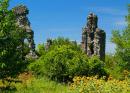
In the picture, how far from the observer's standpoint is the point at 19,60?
68.3ft

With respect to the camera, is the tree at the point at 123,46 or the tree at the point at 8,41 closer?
the tree at the point at 8,41

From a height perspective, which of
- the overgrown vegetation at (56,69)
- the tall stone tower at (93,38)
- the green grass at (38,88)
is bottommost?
the green grass at (38,88)

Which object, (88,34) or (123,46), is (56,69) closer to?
(123,46)

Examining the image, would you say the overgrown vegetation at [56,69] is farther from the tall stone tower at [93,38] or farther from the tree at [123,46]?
the tall stone tower at [93,38]

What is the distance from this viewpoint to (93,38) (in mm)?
43469

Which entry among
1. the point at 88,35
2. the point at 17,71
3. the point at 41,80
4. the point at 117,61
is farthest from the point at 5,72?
the point at 88,35

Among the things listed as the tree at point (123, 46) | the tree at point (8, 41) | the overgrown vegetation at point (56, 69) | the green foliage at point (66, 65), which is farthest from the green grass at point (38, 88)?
the tree at point (123, 46)

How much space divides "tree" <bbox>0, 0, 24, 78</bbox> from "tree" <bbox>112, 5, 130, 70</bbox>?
13.4 m

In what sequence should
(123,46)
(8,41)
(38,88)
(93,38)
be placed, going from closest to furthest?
1. (8,41)
2. (38,88)
3. (123,46)
4. (93,38)

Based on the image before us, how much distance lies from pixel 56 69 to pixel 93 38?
17405 mm

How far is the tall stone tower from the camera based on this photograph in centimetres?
3956

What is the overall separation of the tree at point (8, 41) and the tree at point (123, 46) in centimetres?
1336

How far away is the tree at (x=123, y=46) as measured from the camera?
3244cm

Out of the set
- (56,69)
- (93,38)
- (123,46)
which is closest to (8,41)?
(56,69)
